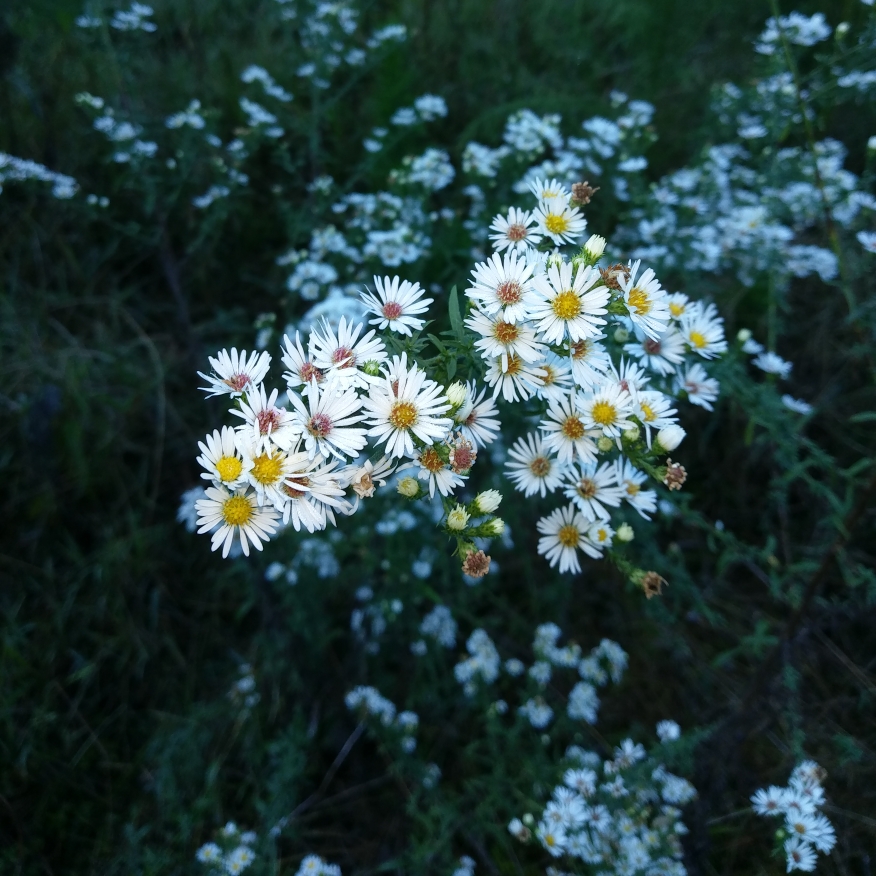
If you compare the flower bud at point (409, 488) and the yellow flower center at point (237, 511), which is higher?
the flower bud at point (409, 488)

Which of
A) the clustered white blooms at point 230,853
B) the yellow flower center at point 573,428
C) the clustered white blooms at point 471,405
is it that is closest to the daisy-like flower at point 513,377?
the clustered white blooms at point 471,405

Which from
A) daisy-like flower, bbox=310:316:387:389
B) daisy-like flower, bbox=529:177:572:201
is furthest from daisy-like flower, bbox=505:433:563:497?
daisy-like flower, bbox=529:177:572:201

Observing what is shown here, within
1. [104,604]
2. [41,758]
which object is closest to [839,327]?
[104,604]

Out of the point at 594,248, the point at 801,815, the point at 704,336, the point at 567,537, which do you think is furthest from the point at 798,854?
the point at 594,248

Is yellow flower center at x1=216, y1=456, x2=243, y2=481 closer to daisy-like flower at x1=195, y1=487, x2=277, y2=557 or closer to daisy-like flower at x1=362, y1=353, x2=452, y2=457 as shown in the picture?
daisy-like flower at x1=195, y1=487, x2=277, y2=557

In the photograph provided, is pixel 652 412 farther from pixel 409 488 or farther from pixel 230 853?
pixel 230 853

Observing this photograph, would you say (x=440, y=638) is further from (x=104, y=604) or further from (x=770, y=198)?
(x=770, y=198)

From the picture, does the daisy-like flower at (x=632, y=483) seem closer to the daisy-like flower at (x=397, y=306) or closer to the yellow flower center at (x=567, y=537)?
the yellow flower center at (x=567, y=537)
